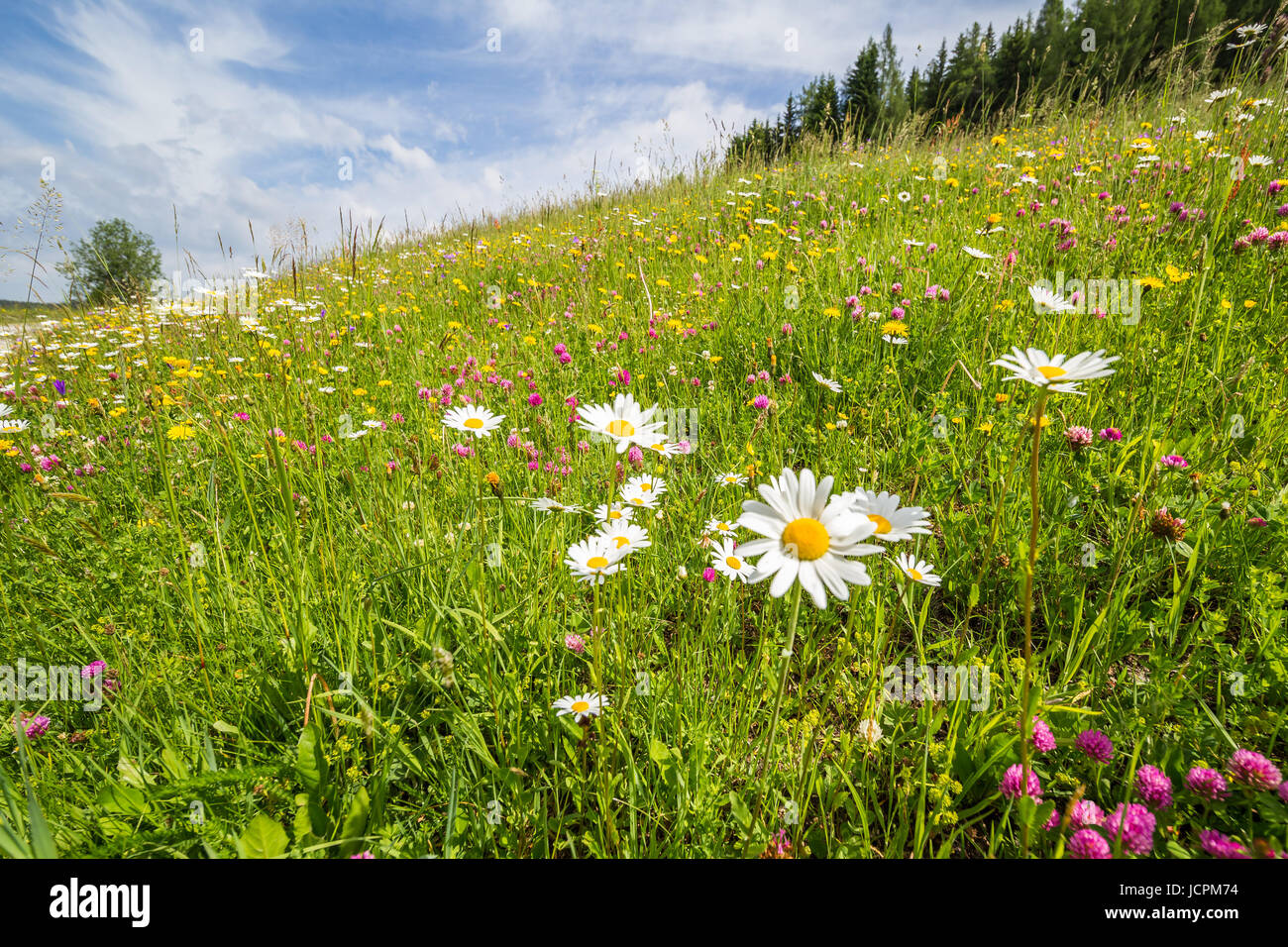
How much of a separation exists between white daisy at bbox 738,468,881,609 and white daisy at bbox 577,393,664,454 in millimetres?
360

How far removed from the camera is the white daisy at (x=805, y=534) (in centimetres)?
73

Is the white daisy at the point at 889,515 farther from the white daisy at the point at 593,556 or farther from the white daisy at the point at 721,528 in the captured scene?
the white daisy at the point at 721,528

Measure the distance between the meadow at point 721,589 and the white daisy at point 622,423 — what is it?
15 mm

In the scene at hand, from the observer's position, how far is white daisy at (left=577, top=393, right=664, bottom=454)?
113 cm

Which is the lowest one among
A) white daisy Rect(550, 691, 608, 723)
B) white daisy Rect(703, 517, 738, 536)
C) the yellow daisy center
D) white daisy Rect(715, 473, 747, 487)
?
white daisy Rect(550, 691, 608, 723)

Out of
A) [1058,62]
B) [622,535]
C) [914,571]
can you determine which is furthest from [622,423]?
[1058,62]

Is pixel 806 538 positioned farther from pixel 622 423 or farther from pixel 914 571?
pixel 914 571

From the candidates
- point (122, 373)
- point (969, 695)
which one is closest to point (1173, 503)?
point (969, 695)

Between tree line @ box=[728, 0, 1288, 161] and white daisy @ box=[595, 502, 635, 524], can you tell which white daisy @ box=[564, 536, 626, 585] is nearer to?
white daisy @ box=[595, 502, 635, 524]

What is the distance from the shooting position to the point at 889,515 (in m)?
0.93

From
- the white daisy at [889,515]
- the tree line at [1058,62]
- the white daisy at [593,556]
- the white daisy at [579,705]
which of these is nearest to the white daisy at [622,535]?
the white daisy at [593,556]

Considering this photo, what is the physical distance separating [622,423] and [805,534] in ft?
1.79

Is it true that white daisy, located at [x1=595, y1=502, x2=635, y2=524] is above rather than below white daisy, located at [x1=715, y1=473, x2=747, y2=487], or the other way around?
below

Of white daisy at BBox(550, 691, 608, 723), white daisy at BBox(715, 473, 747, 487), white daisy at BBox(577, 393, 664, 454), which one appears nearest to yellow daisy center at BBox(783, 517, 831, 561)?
white daisy at BBox(577, 393, 664, 454)
